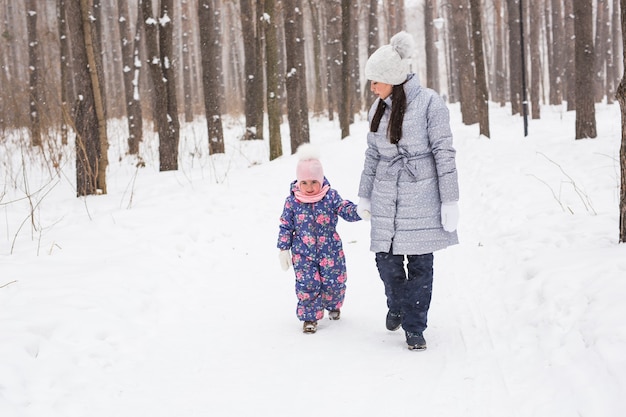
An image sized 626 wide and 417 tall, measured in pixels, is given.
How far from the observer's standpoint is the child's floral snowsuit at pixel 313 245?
13.6 feet

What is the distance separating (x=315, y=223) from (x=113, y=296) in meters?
1.69

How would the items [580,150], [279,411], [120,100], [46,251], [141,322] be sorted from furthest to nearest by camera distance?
[120,100] < [580,150] < [46,251] < [141,322] < [279,411]

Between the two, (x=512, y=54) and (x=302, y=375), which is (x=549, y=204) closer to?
(x=302, y=375)

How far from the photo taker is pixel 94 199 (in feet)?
25.8

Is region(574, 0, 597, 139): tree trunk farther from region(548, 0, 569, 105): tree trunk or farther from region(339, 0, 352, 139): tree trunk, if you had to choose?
region(548, 0, 569, 105): tree trunk

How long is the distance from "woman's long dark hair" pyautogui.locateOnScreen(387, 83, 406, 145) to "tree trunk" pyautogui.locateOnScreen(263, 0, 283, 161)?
836 cm

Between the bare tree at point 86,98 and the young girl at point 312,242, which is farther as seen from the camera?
the bare tree at point 86,98

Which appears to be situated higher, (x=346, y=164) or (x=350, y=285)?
(x=346, y=164)

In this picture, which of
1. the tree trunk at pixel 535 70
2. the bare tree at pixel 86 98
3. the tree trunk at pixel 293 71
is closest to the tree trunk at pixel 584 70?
the tree trunk at pixel 293 71

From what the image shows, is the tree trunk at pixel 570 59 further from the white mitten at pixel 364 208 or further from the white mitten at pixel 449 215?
the white mitten at pixel 449 215

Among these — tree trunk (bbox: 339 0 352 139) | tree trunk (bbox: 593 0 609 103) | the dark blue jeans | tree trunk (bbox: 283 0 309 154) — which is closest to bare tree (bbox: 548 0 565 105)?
tree trunk (bbox: 593 0 609 103)

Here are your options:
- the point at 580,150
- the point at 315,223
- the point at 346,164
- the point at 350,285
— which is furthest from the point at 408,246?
the point at 346,164

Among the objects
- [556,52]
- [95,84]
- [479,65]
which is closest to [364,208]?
[95,84]

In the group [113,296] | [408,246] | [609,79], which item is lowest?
[113,296]
